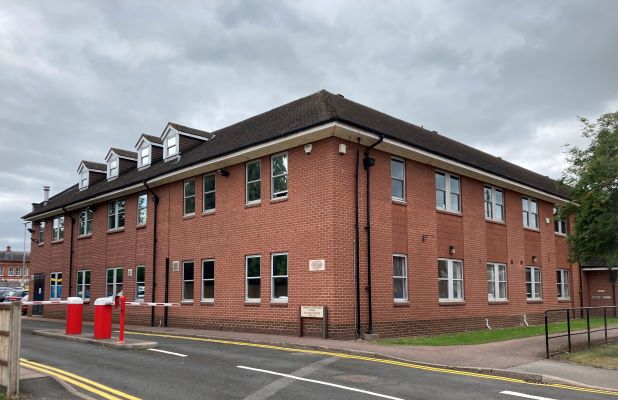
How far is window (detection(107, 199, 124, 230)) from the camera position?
28.0 metres

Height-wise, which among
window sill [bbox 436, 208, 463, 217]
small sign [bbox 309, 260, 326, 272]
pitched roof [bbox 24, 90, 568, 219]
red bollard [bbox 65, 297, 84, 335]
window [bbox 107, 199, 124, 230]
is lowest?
red bollard [bbox 65, 297, 84, 335]

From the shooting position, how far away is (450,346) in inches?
635

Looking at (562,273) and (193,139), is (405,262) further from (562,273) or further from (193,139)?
(562,273)

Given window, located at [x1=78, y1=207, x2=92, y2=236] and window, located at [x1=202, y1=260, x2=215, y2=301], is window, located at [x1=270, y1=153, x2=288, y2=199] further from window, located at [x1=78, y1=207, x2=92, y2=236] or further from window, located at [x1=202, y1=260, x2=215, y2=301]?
window, located at [x1=78, y1=207, x2=92, y2=236]

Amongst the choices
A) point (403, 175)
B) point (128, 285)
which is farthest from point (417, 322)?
point (128, 285)

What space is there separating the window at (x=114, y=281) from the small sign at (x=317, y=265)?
12872mm

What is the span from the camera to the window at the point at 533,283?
27500 mm

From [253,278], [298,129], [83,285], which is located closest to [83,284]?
[83,285]

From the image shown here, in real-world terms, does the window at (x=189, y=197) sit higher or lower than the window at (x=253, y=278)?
higher

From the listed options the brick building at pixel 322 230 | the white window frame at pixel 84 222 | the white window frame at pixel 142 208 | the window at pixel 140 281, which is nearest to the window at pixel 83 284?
Answer: the brick building at pixel 322 230

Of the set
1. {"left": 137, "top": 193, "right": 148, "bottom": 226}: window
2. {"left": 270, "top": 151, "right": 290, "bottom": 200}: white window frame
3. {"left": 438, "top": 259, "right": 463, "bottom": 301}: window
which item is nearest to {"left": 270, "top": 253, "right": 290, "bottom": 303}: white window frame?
{"left": 270, "top": 151, "right": 290, "bottom": 200}: white window frame

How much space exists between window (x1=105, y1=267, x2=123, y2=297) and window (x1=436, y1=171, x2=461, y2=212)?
15021 mm

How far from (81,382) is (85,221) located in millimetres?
22572

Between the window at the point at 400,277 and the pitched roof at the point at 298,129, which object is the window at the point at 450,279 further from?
the pitched roof at the point at 298,129
